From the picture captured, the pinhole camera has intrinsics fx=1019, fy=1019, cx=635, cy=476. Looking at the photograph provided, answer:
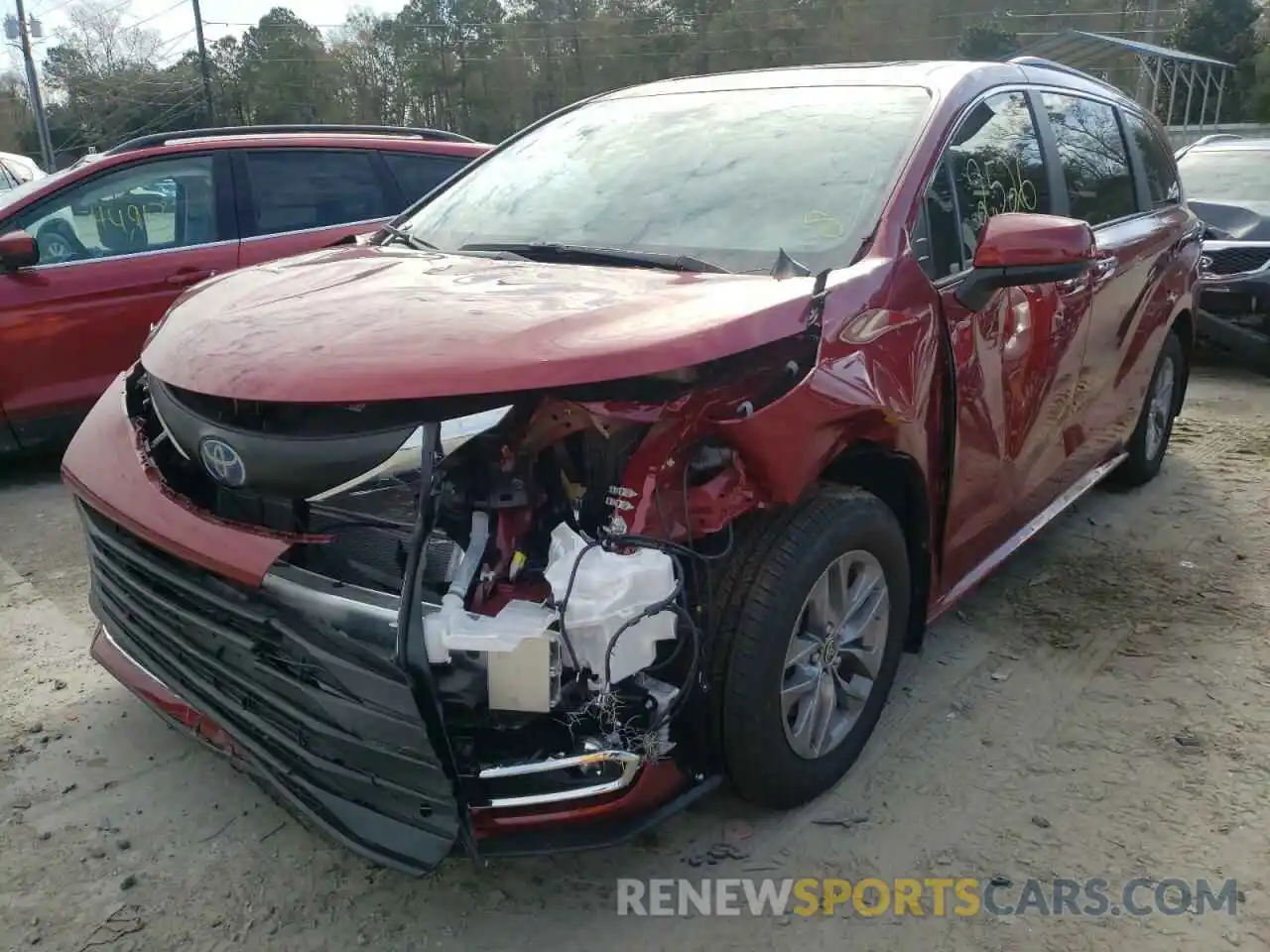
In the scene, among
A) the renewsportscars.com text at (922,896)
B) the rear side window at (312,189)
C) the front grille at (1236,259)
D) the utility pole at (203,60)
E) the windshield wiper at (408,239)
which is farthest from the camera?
the utility pole at (203,60)

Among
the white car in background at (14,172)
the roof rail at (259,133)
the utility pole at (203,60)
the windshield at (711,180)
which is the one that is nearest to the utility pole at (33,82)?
the utility pole at (203,60)

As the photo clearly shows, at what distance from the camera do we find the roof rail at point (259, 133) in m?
5.55

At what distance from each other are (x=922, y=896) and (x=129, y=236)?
5.02 meters

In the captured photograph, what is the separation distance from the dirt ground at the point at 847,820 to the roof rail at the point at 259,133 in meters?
2.90

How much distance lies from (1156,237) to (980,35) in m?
28.8

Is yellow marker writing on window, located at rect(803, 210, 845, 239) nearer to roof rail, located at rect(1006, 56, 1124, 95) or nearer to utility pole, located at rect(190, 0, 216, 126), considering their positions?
roof rail, located at rect(1006, 56, 1124, 95)

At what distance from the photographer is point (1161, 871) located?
7.90ft

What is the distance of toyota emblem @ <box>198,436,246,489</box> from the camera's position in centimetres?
217

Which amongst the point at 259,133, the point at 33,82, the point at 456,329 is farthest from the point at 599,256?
the point at 33,82

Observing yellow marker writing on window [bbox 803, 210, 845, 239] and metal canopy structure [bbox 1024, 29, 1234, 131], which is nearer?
yellow marker writing on window [bbox 803, 210, 845, 239]

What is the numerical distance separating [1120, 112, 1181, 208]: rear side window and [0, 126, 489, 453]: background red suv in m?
3.72

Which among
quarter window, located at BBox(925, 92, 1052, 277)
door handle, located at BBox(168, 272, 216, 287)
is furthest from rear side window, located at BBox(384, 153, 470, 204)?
quarter window, located at BBox(925, 92, 1052, 277)

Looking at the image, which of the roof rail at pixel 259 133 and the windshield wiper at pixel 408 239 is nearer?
the windshield wiper at pixel 408 239

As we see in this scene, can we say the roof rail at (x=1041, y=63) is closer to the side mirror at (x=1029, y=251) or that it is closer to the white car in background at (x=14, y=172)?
the side mirror at (x=1029, y=251)
